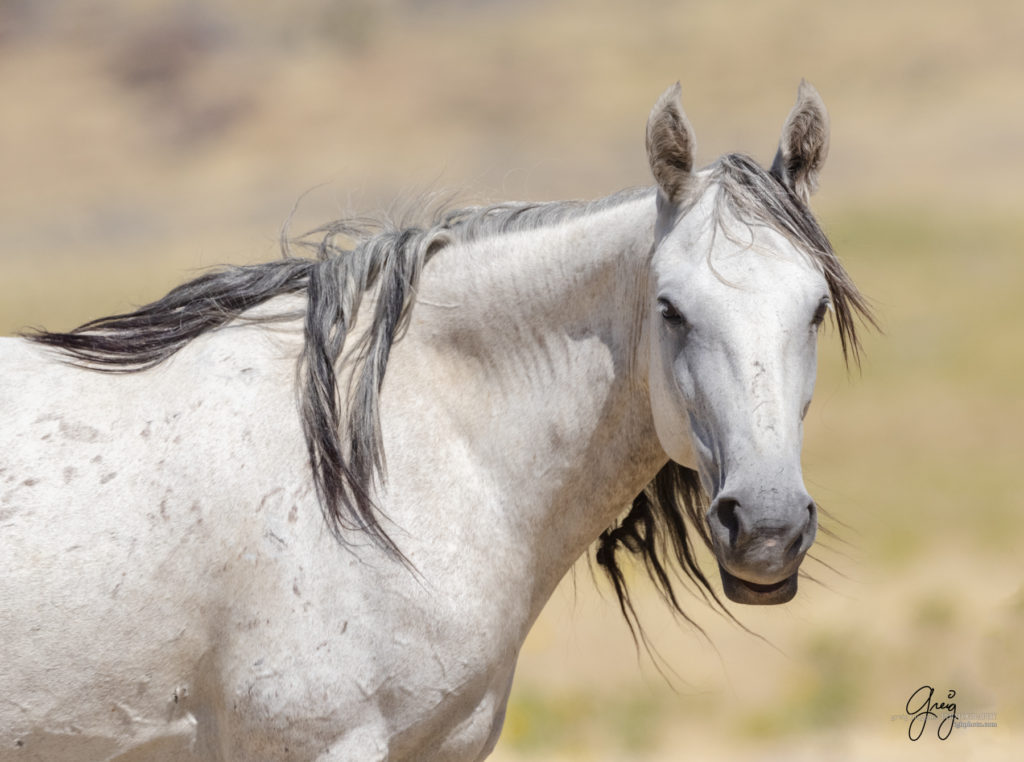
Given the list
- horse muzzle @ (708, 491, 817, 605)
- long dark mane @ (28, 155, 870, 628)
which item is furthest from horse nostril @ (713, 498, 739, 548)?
long dark mane @ (28, 155, 870, 628)

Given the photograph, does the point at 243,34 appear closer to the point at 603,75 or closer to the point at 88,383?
the point at 603,75

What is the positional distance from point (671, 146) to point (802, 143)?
35 cm

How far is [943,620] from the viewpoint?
8195mm

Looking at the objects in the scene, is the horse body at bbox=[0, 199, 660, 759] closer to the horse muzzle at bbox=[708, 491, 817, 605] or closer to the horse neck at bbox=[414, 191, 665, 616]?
the horse neck at bbox=[414, 191, 665, 616]

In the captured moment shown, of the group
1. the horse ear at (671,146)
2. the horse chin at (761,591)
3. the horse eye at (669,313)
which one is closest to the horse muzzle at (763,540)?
the horse chin at (761,591)

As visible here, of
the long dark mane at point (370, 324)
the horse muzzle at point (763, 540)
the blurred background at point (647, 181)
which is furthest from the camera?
the blurred background at point (647, 181)

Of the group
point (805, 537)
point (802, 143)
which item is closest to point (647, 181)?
point (802, 143)

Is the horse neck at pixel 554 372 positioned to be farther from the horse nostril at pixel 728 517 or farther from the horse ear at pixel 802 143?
the horse nostril at pixel 728 517

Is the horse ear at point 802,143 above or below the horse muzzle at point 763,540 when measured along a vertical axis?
above

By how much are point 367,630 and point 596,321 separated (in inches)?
39.0

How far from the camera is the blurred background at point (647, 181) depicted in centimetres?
753

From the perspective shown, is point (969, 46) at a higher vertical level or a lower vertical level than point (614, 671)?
higher

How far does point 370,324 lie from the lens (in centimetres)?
301

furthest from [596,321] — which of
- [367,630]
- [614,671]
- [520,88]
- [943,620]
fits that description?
[520,88]
